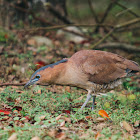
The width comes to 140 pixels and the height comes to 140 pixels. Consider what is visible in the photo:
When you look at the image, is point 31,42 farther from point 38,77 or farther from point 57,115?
point 57,115

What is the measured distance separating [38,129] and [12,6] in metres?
5.55

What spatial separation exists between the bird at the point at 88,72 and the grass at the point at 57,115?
30cm

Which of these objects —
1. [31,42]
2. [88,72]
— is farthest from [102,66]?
[31,42]

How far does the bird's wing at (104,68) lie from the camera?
174 inches

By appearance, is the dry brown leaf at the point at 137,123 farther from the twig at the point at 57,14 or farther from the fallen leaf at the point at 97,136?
the twig at the point at 57,14

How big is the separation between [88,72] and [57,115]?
1017 mm

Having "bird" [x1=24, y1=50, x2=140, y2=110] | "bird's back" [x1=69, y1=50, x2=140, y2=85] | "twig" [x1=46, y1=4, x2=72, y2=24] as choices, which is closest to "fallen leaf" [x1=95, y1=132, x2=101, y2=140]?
"bird" [x1=24, y1=50, x2=140, y2=110]

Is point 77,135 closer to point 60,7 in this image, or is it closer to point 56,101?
point 56,101

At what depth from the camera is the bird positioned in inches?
171

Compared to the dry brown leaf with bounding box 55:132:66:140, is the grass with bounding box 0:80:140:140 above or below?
above

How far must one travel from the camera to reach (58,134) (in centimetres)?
314

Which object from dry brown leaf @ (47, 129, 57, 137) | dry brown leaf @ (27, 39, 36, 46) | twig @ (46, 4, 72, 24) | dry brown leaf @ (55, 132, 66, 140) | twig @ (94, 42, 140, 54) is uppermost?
twig @ (46, 4, 72, 24)

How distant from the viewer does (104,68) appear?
455cm

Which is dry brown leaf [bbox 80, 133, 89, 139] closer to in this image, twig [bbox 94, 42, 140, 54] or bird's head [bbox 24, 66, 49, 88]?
bird's head [bbox 24, 66, 49, 88]
